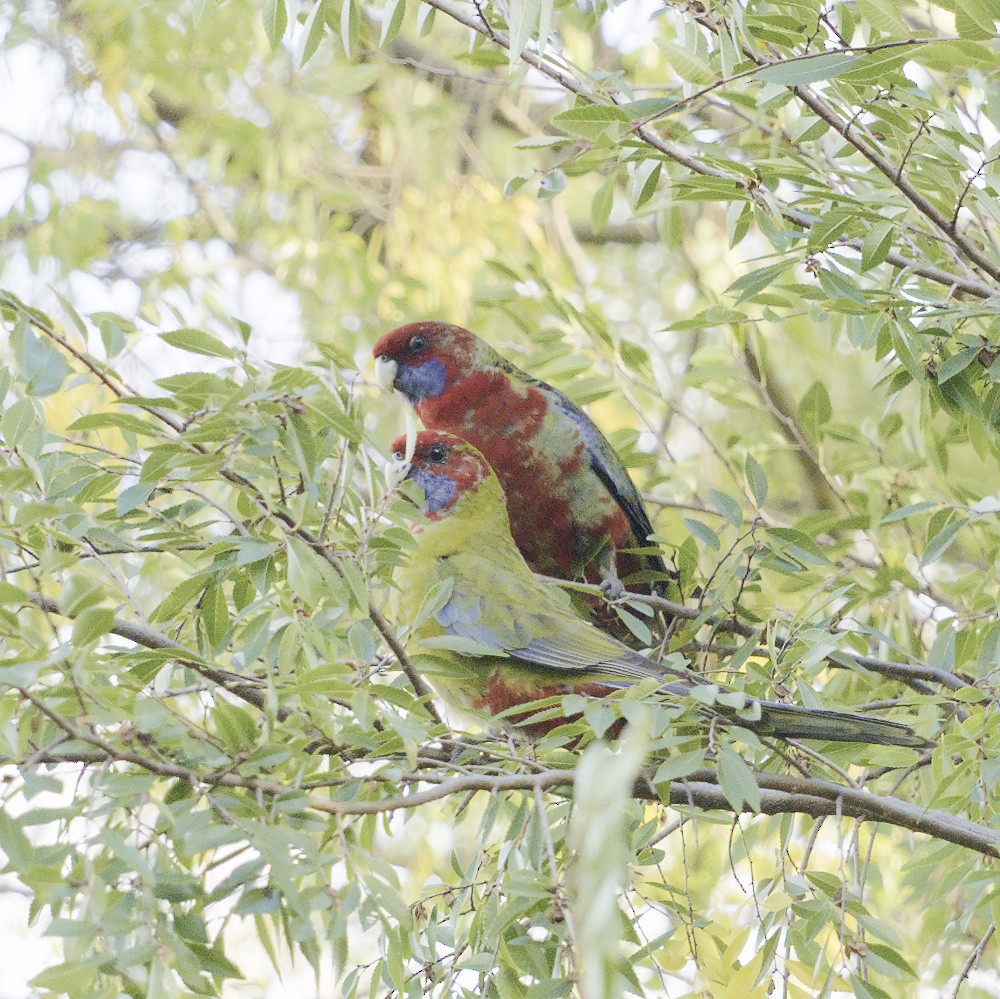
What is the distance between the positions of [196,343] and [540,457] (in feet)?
6.80

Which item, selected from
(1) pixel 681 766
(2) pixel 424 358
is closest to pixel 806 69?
(1) pixel 681 766

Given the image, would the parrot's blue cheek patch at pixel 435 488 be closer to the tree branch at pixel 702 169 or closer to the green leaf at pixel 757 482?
the green leaf at pixel 757 482

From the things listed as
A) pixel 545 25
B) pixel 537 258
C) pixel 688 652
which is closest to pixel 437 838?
pixel 688 652

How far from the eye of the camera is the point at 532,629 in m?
2.71

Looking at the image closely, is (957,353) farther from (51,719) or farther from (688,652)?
(51,719)

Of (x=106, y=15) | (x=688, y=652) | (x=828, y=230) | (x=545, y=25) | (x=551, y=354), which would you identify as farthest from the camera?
(x=106, y=15)

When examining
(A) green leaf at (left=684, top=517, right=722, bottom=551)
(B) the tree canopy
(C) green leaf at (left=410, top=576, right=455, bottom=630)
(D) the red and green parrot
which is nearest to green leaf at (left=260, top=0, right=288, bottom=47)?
(B) the tree canopy

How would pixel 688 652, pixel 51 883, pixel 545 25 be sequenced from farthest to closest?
pixel 688 652
pixel 545 25
pixel 51 883

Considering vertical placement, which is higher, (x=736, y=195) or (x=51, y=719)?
(x=736, y=195)

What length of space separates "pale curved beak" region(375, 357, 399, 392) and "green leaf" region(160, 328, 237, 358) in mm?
2275

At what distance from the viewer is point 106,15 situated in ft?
17.6

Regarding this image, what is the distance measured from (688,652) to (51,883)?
6.36 ft

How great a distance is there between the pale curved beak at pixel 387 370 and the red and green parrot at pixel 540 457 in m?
0.10

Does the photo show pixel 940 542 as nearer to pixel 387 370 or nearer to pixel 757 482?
pixel 757 482
